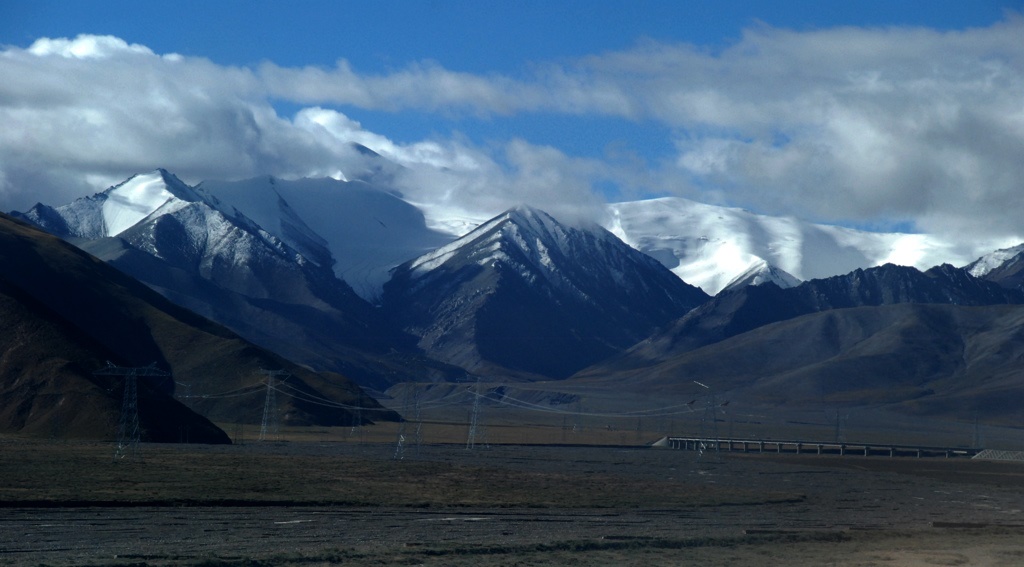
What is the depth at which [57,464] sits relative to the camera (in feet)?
315

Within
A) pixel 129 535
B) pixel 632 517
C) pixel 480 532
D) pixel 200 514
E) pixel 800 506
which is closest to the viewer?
pixel 129 535

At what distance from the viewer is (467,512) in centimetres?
7275

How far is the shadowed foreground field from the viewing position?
52.6 meters

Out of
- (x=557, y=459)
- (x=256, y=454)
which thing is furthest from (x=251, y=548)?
(x=557, y=459)

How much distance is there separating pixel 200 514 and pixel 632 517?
2294 cm

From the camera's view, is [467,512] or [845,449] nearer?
[467,512]

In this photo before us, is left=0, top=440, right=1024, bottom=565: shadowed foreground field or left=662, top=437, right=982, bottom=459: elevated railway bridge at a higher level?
left=662, top=437, right=982, bottom=459: elevated railway bridge

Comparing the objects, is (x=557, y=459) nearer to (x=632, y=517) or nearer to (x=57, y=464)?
(x=57, y=464)

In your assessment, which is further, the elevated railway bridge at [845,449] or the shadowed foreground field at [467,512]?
the elevated railway bridge at [845,449]

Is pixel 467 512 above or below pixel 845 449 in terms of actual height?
below

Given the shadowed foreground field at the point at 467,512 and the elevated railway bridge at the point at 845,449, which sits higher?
the elevated railway bridge at the point at 845,449

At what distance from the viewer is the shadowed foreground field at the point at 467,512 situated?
173 ft

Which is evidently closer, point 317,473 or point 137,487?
point 137,487

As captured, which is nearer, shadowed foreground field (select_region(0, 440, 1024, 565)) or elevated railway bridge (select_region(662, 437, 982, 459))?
shadowed foreground field (select_region(0, 440, 1024, 565))
